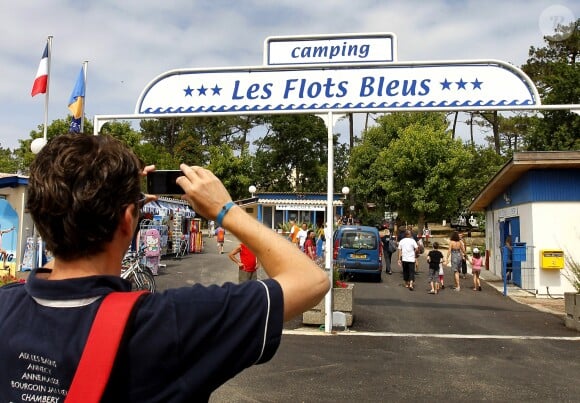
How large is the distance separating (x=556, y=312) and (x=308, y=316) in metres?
5.93

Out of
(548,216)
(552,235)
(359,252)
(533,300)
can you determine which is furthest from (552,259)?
(359,252)

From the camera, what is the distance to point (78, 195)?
127cm

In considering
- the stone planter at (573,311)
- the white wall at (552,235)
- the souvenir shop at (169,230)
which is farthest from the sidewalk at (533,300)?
the souvenir shop at (169,230)

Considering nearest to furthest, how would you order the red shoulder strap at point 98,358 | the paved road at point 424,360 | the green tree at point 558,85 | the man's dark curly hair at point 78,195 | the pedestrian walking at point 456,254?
the red shoulder strap at point 98,358 < the man's dark curly hair at point 78,195 < the paved road at point 424,360 < the pedestrian walking at point 456,254 < the green tree at point 558,85

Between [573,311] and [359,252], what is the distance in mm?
8210

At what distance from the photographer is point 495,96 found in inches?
328

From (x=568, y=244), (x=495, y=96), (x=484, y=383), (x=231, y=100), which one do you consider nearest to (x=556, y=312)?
(x=568, y=244)

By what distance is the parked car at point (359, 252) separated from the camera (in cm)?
1681

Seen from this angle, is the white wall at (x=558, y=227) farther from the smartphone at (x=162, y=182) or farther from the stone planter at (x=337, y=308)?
the smartphone at (x=162, y=182)

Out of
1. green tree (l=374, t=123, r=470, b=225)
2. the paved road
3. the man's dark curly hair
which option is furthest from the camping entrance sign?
green tree (l=374, t=123, r=470, b=225)

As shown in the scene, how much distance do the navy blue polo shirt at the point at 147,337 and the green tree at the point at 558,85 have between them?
1247 inches

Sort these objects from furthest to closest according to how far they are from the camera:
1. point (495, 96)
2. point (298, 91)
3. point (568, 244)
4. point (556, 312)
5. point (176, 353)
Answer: point (568, 244)
point (556, 312)
point (298, 91)
point (495, 96)
point (176, 353)

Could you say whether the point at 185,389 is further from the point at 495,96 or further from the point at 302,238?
the point at 302,238

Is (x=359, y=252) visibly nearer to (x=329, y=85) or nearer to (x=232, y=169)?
(x=329, y=85)
